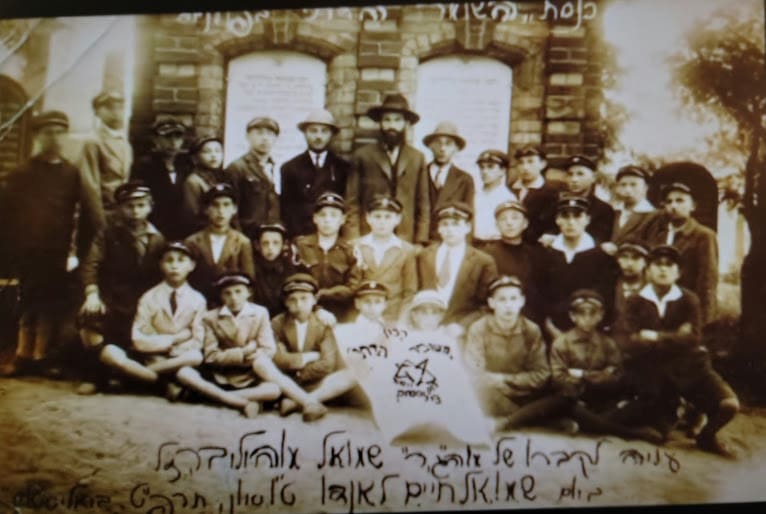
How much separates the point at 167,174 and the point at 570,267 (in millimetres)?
1488

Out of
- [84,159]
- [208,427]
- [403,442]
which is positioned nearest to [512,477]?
[403,442]

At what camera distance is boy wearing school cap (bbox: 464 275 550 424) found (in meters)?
3.00

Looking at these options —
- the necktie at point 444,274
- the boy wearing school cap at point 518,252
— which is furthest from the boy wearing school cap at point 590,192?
the necktie at point 444,274

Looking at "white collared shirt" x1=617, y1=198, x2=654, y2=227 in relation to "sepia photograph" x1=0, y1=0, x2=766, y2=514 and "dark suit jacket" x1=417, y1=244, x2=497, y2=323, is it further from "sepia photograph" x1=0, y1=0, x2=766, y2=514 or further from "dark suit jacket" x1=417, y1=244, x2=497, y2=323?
"dark suit jacket" x1=417, y1=244, x2=497, y2=323

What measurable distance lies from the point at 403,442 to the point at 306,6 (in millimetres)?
1619

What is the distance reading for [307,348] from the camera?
119 inches

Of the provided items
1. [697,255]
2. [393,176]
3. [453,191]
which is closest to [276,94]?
[393,176]

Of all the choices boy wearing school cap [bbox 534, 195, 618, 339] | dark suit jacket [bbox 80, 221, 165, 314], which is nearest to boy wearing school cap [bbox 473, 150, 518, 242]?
boy wearing school cap [bbox 534, 195, 618, 339]

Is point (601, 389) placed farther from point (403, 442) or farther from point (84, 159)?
point (84, 159)

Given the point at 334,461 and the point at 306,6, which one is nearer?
the point at 334,461

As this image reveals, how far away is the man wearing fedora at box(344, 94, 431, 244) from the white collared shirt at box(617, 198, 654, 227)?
696 mm

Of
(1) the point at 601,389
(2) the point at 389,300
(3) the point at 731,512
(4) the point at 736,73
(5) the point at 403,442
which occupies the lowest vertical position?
(3) the point at 731,512

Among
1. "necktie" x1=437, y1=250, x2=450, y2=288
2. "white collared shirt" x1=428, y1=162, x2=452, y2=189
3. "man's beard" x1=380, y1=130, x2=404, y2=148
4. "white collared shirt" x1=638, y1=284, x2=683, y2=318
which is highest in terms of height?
"man's beard" x1=380, y1=130, x2=404, y2=148

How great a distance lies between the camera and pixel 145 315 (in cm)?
305
